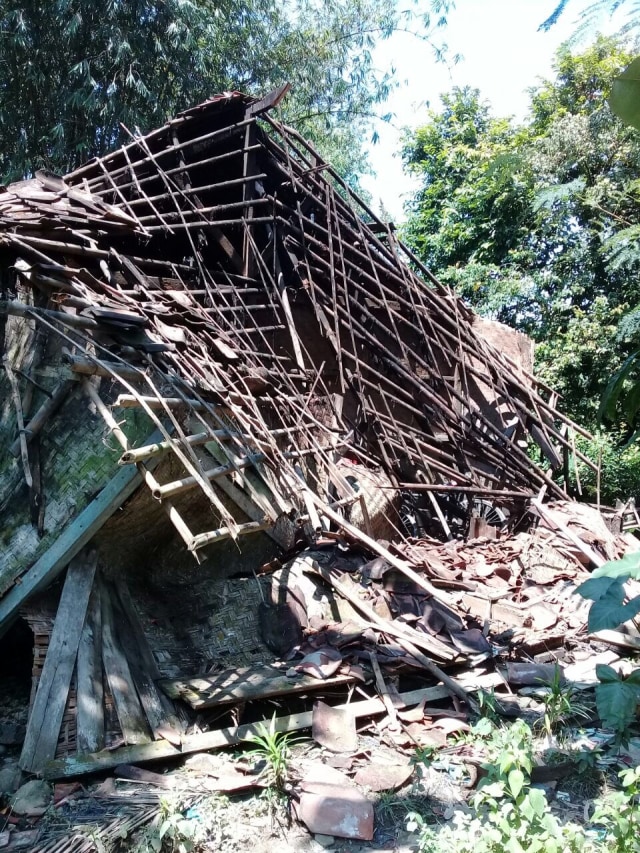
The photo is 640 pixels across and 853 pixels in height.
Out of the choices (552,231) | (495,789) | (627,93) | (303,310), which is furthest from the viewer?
(552,231)

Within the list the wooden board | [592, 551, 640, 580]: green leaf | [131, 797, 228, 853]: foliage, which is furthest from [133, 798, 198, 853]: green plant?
[592, 551, 640, 580]: green leaf

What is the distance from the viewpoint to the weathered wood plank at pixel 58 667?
11.5 feet

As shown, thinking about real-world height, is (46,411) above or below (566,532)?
above

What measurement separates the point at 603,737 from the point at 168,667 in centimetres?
261

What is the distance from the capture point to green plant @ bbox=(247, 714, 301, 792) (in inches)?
132

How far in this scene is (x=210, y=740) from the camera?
3.75 m

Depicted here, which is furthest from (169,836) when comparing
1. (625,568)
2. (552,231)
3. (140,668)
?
(552,231)

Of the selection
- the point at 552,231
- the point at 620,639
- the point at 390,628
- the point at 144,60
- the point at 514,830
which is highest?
the point at 144,60

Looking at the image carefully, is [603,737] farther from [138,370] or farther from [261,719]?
[138,370]

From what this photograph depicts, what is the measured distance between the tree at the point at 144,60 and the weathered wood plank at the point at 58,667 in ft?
29.9

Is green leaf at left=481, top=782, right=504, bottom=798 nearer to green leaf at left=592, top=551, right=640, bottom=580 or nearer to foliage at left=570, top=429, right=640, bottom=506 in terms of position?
green leaf at left=592, top=551, right=640, bottom=580

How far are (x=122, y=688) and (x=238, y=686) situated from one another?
0.67m

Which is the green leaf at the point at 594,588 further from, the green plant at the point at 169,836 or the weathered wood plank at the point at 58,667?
the weathered wood plank at the point at 58,667

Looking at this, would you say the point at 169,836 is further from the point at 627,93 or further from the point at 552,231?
the point at 552,231
